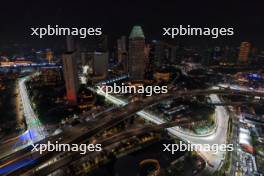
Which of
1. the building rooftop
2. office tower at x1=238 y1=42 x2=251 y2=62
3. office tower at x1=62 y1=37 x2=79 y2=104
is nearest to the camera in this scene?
office tower at x1=62 y1=37 x2=79 y2=104

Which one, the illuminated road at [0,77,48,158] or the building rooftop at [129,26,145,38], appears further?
the building rooftop at [129,26,145,38]

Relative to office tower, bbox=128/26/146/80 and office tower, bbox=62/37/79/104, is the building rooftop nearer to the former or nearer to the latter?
office tower, bbox=128/26/146/80

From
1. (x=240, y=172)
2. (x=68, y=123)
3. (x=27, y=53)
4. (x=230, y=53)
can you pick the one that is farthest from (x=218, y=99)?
(x=27, y=53)

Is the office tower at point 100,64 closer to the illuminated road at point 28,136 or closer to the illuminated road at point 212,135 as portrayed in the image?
the illuminated road at point 212,135

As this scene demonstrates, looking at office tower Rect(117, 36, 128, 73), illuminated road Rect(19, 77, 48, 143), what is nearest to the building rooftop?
office tower Rect(117, 36, 128, 73)

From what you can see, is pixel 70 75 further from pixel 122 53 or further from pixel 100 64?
pixel 122 53

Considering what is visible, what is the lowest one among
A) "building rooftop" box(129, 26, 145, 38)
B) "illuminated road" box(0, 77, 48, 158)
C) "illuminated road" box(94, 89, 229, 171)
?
"illuminated road" box(94, 89, 229, 171)
